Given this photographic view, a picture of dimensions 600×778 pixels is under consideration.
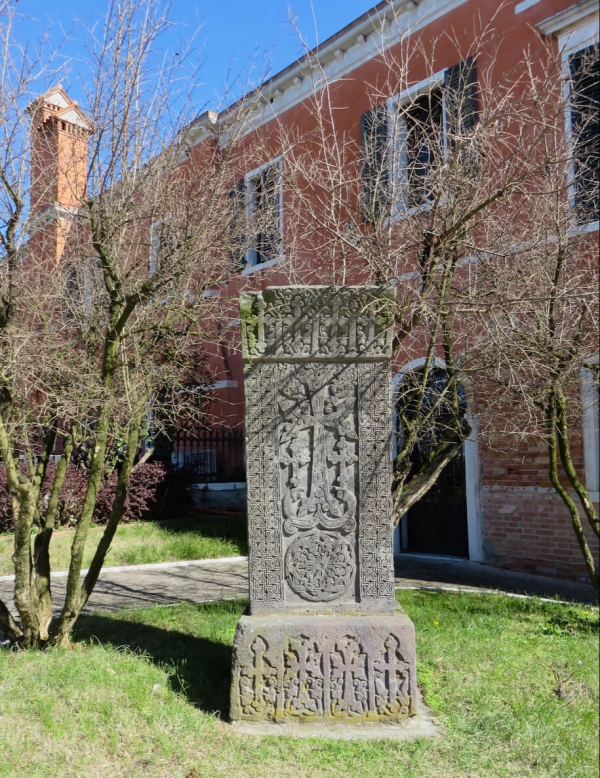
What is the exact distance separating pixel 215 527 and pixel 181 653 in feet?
18.5

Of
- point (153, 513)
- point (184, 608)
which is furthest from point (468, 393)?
point (153, 513)

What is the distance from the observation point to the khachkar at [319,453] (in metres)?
3.82

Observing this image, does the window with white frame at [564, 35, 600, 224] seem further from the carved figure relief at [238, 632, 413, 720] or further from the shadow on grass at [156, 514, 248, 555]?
the shadow on grass at [156, 514, 248, 555]

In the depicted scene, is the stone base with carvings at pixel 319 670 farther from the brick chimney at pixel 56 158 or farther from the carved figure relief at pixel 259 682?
the brick chimney at pixel 56 158

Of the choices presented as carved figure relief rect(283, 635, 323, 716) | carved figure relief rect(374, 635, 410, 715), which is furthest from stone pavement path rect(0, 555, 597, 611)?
carved figure relief rect(374, 635, 410, 715)

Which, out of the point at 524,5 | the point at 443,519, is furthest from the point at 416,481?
the point at 524,5

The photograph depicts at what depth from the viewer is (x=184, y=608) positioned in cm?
564

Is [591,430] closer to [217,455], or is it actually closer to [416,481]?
[416,481]

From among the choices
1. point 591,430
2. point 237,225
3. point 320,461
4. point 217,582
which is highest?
point 237,225

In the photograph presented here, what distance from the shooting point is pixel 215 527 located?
1005cm

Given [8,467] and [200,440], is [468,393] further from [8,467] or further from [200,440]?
[200,440]

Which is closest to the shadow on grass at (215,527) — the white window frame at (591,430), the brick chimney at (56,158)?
the brick chimney at (56,158)

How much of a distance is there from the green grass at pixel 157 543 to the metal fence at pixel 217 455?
187 centimetres

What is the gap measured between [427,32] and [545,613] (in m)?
7.34
